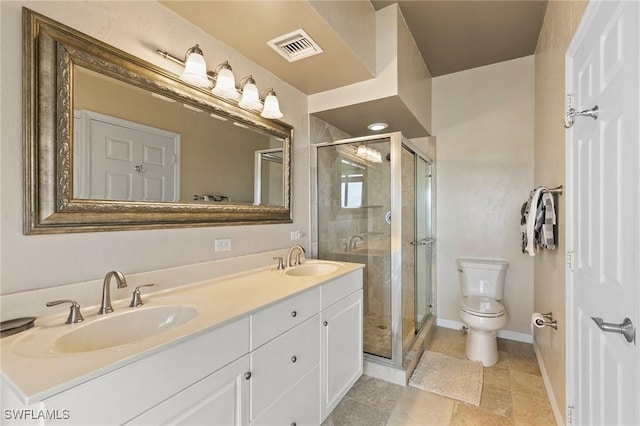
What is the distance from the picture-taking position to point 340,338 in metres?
1.79

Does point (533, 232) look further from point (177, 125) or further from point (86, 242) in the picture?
point (86, 242)

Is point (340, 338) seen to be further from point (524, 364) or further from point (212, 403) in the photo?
point (524, 364)

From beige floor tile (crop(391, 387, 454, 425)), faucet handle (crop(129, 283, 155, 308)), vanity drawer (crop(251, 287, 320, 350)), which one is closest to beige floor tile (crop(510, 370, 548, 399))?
beige floor tile (crop(391, 387, 454, 425))

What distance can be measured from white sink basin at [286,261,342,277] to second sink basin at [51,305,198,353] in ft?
3.13

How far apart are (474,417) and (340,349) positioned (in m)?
0.93

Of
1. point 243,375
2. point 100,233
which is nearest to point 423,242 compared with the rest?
point 243,375

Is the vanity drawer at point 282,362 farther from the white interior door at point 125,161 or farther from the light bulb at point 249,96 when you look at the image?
the light bulb at point 249,96

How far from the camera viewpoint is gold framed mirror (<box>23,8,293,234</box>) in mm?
1014

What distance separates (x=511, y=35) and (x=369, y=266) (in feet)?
7.73

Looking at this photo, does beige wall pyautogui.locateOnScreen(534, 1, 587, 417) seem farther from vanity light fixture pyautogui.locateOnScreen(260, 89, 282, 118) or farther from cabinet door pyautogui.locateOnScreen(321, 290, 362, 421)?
vanity light fixture pyautogui.locateOnScreen(260, 89, 282, 118)

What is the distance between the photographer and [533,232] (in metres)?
1.83

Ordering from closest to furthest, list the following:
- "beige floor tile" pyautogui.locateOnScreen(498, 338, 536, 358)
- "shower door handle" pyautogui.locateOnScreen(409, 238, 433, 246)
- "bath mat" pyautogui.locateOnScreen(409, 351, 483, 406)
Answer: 1. "bath mat" pyautogui.locateOnScreen(409, 351, 483, 406)
2. "beige floor tile" pyautogui.locateOnScreen(498, 338, 536, 358)
3. "shower door handle" pyautogui.locateOnScreen(409, 238, 433, 246)

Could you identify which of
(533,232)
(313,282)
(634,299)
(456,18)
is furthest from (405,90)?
(634,299)

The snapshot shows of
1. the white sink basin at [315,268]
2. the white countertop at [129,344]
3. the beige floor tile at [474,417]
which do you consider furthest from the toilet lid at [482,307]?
the white countertop at [129,344]
